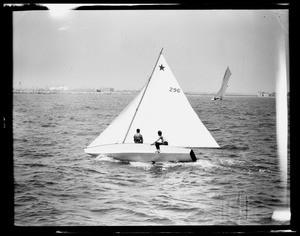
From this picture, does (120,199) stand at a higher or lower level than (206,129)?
lower

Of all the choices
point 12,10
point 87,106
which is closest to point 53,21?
point 12,10

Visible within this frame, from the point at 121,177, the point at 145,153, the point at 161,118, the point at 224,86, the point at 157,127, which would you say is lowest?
the point at 121,177

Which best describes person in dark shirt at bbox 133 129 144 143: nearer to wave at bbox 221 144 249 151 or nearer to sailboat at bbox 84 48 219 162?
sailboat at bbox 84 48 219 162

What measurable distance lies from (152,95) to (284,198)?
1945 millimetres

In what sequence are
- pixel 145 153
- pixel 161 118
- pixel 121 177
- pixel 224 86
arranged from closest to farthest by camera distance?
pixel 121 177
pixel 224 86
pixel 145 153
pixel 161 118

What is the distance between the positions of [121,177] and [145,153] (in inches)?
20.2

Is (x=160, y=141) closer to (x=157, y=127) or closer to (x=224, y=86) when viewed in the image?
(x=157, y=127)

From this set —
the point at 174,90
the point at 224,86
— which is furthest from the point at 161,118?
the point at 224,86

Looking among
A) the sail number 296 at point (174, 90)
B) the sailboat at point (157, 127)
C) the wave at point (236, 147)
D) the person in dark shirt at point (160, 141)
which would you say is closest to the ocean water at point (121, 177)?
the wave at point (236, 147)

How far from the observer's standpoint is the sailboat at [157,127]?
420 cm

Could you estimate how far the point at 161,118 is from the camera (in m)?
4.73
